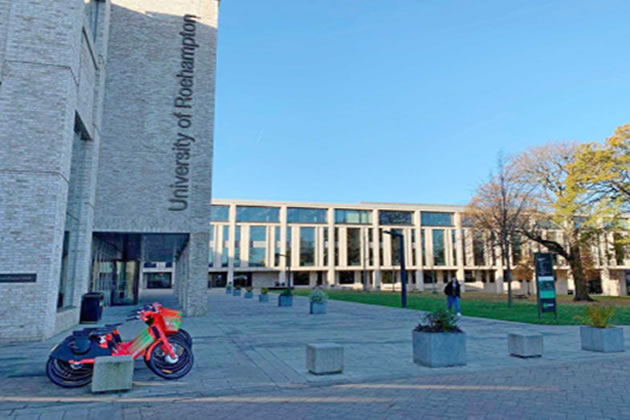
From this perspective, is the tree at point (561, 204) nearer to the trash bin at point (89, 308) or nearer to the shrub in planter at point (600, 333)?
the shrub in planter at point (600, 333)

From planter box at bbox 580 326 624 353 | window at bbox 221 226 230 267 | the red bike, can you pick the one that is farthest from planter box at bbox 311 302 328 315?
window at bbox 221 226 230 267

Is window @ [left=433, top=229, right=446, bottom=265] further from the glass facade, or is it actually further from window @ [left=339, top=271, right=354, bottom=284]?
the glass facade

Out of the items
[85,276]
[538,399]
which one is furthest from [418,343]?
[85,276]

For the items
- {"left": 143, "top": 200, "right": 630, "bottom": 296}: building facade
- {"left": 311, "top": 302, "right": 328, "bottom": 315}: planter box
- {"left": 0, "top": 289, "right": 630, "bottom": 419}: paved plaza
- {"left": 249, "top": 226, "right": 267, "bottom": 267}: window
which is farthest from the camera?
{"left": 249, "top": 226, "right": 267, "bottom": 267}: window

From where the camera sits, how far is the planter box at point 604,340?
9016 mm

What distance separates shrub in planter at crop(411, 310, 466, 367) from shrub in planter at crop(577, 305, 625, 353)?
147 inches

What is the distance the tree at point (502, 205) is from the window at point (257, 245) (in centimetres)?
4045

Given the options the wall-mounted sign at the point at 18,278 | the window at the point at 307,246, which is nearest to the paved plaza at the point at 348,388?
the wall-mounted sign at the point at 18,278

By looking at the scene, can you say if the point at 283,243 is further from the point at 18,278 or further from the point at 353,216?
the point at 18,278

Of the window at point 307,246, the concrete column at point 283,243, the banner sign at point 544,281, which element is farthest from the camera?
the window at point 307,246

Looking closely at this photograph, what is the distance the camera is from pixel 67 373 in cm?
643

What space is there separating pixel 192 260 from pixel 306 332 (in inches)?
287

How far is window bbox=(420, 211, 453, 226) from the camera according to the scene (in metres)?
74.1

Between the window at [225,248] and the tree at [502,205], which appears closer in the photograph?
the tree at [502,205]
